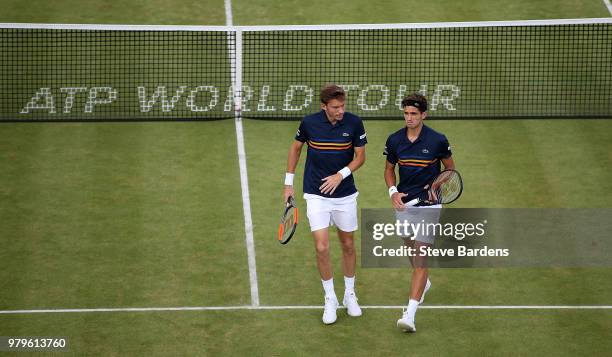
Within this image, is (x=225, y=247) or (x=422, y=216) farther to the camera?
(x=225, y=247)

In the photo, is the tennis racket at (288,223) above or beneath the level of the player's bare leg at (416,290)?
above

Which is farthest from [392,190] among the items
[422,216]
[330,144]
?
[330,144]

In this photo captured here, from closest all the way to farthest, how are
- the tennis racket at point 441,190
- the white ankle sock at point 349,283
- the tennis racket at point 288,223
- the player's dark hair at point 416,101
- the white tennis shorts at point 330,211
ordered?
the player's dark hair at point 416,101
the tennis racket at point 441,190
the tennis racket at point 288,223
the white tennis shorts at point 330,211
the white ankle sock at point 349,283

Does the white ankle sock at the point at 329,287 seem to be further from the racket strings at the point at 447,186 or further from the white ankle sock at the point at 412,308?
the racket strings at the point at 447,186

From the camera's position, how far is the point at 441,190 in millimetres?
11930

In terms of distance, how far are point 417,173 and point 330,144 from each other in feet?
3.26

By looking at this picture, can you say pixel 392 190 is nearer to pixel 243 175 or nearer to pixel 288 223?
pixel 288 223

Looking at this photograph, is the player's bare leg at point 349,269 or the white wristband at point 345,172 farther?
the player's bare leg at point 349,269

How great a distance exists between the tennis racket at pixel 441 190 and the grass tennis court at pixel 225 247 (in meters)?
1.45

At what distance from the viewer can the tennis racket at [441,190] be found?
1182cm

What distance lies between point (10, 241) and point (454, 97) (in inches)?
326

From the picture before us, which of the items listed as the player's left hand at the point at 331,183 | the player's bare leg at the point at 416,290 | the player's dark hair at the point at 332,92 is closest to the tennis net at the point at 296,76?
the player's dark hair at the point at 332,92

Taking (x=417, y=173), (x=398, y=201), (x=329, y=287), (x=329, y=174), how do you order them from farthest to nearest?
(x=329, y=287) < (x=329, y=174) < (x=417, y=173) < (x=398, y=201)

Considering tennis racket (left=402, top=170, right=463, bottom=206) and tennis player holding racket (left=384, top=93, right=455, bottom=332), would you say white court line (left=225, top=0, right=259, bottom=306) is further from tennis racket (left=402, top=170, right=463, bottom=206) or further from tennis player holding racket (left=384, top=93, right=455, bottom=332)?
tennis racket (left=402, top=170, right=463, bottom=206)
